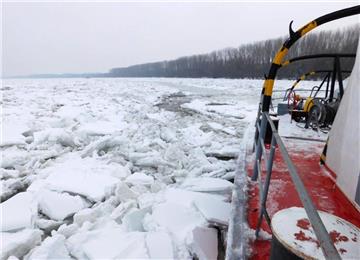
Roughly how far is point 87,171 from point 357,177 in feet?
12.2

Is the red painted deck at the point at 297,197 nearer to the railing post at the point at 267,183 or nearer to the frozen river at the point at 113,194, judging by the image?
the railing post at the point at 267,183

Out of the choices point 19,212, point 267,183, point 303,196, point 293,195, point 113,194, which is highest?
point 303,196

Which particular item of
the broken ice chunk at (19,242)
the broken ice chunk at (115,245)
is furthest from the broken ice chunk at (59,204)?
the broken ice chunk at (115,245)

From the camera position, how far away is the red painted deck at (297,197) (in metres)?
2.19

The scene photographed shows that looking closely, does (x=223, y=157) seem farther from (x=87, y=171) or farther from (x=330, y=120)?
(x=87, y=171)

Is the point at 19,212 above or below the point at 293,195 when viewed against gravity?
below

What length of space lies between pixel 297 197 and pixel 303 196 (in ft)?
5.55

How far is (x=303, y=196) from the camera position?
1.01 m

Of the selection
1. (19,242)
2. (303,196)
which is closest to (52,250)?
(19,242)

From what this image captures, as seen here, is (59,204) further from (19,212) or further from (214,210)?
(214,210)

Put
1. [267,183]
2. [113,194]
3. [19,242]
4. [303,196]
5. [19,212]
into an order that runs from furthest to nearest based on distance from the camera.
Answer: [113,194]
[19,212]
[19,242]
[267,183]
[303,196]

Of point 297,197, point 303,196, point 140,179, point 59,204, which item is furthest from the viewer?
→ point 140,179

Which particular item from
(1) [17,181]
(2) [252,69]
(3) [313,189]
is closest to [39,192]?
(1) [17,181]

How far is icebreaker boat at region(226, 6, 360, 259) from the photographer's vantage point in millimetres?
1150
